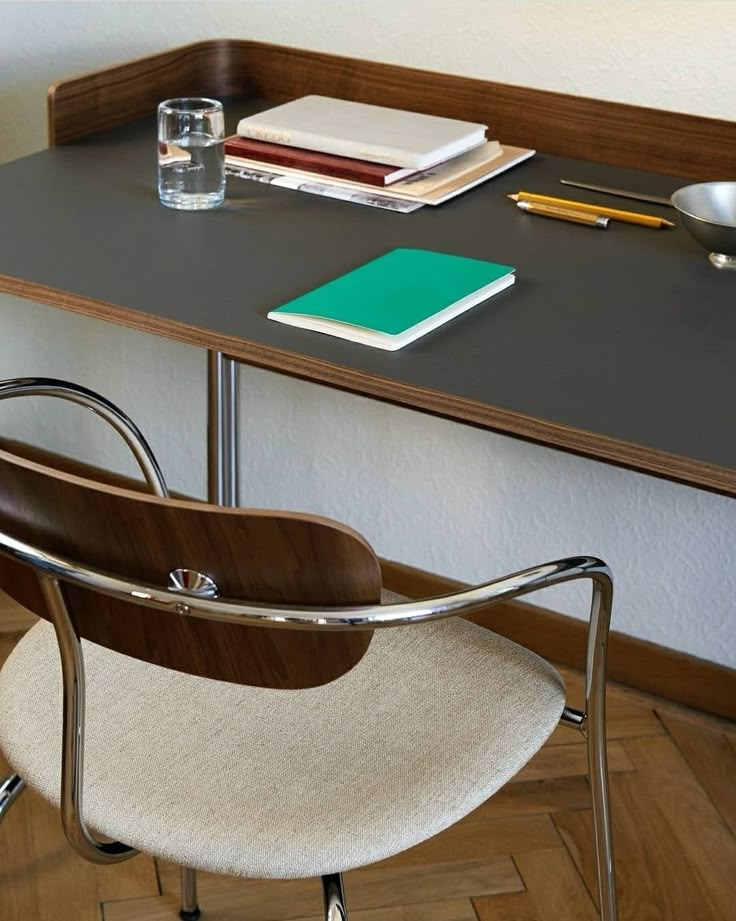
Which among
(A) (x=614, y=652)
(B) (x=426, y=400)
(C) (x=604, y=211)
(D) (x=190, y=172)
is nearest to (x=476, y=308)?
(B) (x=426, y=400)

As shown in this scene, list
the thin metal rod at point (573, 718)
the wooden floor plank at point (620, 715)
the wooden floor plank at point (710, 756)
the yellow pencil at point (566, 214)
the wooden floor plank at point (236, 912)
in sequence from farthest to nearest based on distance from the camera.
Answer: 1. the wooden floor plank at point (620, 715)
2. the wooden floor plank at point (710, 756)
3. the wooden floor plank at point (236, 912)
4. the yellow pencil at point (566, 214)
5. the thin metal rod at point (573, 718)

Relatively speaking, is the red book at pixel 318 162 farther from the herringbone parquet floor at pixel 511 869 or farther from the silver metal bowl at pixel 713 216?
the herringbone parquet floor at pixel 511 869

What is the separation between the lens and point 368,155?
1.45 metres

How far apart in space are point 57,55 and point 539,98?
2.80 feet

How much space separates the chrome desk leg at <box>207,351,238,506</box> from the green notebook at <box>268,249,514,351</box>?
0.35 meters

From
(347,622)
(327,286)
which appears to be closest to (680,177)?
(327,286)

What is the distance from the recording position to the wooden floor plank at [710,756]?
1723 mm

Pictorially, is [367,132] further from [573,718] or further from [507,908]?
[507,908]

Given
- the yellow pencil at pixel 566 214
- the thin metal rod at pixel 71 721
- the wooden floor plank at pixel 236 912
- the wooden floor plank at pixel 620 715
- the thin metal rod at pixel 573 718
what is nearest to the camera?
the thin metal rod at pixel 71 721

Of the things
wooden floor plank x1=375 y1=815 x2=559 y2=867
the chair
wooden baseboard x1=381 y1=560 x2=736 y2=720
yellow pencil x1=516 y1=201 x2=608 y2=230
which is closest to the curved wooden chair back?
the chair

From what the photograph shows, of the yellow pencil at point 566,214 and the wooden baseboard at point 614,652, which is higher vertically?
the yellow pencil at point 566,214

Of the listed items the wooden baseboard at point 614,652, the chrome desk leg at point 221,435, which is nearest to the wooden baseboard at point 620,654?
the wooden baseboard at point 614,652

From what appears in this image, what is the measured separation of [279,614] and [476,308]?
46cm

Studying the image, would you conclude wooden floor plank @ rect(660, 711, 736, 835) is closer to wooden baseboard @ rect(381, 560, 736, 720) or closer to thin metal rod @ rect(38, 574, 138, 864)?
wooden baseboard @ rect(381, 560, 736, 720)
